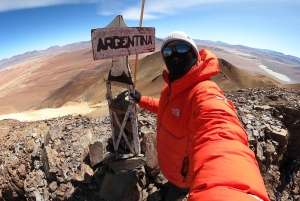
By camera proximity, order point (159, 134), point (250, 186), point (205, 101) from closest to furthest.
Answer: point (250, 186)
point (205, 101)
point (159, 134)

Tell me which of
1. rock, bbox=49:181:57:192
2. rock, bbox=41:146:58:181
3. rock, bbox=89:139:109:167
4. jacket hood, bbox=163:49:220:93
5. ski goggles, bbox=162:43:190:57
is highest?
ski goggles, bbox=162:43:190:57

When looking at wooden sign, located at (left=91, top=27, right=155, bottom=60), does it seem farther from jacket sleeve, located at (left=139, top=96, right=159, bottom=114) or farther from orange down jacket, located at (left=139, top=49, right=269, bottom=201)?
jacket sleeve, located at (left=139, top=96, right=159, bottom=114)

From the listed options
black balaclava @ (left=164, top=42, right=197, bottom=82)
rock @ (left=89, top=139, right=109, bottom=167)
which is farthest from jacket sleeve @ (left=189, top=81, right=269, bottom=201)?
rock @ (left=89, top=139, right=109, bottom=167)

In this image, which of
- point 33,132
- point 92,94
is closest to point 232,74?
point 92,94

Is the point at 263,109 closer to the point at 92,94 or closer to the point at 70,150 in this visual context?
the point at 70,150

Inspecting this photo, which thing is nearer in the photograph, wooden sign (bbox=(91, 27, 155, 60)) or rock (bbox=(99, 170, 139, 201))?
wooden sign (bbox=(91, 27, 155, 60))

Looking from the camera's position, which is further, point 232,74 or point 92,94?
point 92,94

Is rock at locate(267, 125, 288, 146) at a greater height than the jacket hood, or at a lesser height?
lesser

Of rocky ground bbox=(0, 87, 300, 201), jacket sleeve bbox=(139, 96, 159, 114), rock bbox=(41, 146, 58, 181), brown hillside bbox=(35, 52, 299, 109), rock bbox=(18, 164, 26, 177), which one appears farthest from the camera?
brown hillside bbox=(35, 52, 299, 109)
